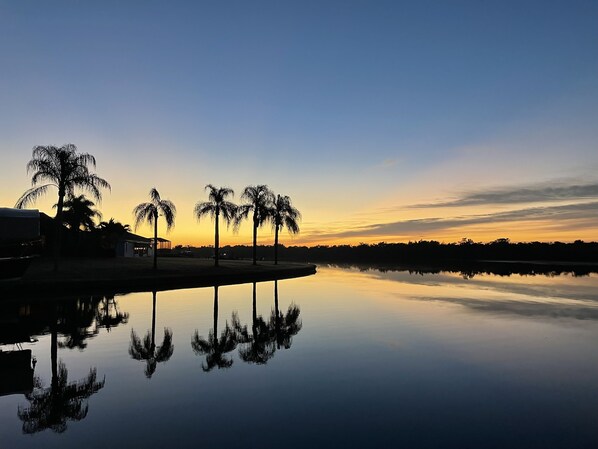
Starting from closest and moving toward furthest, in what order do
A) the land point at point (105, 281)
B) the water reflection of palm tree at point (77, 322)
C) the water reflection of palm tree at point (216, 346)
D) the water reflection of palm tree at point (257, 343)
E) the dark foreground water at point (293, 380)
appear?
the dark foreground water at point (293, 380) → the water reflection of palm tree at point (216, 346) → the water reflection of palm tree at point (257, 343) → the water reflection of palm tree at point (77, 322) → the land point at point (105, 281)

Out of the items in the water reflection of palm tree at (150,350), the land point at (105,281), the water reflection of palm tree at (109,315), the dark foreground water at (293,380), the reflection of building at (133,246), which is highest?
the reflection of building at (133,246)

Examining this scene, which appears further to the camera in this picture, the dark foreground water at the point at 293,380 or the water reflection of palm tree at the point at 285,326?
the water reflection of palm tree at the point at 285,326

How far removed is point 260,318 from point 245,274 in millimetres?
23976

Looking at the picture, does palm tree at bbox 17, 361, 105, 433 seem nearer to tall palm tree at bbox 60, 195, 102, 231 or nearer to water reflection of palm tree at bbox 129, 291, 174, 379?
water reflection of palm tree at bbox 129, 291, 174, 379

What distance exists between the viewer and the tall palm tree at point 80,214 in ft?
201

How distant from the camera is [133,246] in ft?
251

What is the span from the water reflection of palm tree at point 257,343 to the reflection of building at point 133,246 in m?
58.5

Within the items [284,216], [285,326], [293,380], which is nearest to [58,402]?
[293,380]

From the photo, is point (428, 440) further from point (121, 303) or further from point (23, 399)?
point (121, 303)

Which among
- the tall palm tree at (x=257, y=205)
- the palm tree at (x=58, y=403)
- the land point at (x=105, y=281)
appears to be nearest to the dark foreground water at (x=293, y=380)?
the palm tree at (x=58, y=403)

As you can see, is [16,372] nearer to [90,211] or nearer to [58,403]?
[58,403]

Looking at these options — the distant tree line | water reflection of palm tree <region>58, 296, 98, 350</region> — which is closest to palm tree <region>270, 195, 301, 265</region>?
the distant tree line

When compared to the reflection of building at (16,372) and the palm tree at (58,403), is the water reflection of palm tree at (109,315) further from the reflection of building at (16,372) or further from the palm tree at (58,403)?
the palm tree at (58,403)

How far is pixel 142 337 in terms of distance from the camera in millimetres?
14008
